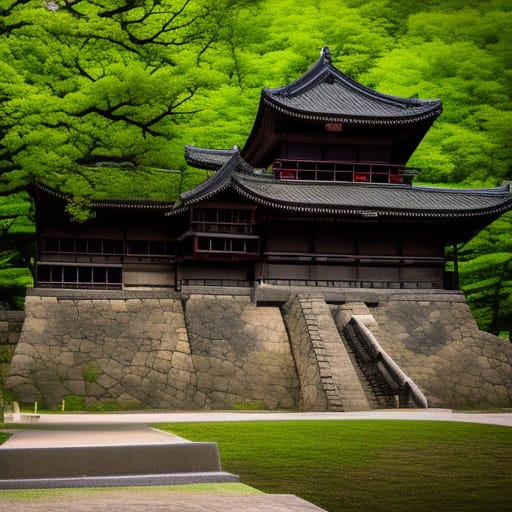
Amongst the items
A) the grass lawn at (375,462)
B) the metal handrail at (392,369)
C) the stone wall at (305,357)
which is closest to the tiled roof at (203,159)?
the stone wall at (305,357)

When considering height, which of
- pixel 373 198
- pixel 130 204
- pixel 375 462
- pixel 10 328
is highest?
pixel 373 198

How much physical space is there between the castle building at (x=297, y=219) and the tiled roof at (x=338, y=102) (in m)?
0.08

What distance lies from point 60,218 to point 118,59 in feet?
30.7

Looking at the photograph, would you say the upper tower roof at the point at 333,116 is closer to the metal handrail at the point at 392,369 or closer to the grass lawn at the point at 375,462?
the metal handrail at the point at 392,369

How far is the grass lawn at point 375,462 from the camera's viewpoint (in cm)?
1045

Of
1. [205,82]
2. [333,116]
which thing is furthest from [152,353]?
[333,116]

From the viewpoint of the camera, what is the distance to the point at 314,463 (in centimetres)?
1311

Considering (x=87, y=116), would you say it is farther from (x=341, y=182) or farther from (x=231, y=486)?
(x=231, y=486)

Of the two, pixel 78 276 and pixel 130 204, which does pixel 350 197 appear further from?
pixel 78 276

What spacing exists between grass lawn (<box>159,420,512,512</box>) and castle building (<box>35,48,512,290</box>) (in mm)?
17280

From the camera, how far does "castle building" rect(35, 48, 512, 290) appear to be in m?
35.8

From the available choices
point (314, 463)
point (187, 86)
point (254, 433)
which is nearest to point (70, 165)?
point (187, 86)

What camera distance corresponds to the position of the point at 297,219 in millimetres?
35969

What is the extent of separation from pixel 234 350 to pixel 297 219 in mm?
7406
